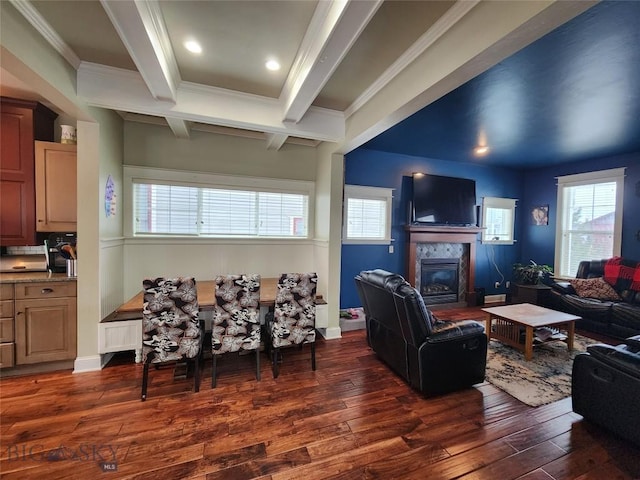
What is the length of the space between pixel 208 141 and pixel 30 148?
69.4 inches

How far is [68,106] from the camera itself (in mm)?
2389

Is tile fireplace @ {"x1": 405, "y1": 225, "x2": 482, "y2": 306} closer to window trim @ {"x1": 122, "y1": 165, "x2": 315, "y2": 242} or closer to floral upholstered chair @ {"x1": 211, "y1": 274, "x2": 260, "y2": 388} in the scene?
window trim @ {"x1": 122, "y1": 165, "x2": 315, "y2": 242}

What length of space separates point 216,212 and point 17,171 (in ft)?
6.41

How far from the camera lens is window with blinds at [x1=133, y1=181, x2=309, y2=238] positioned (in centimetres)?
353

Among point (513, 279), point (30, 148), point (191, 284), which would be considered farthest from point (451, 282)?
point (30, 148)

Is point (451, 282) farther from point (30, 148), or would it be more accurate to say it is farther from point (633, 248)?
point (30, 148)

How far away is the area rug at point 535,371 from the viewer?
2.45m

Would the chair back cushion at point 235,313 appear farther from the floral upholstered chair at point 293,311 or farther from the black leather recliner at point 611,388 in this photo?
the black leather recliner at point 611,388

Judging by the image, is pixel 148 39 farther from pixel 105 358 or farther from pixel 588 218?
pixel 588 218

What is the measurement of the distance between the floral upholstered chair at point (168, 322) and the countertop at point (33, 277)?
1068 mm

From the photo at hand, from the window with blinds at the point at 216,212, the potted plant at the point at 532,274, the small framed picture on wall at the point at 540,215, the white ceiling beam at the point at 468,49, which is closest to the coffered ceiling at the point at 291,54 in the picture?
the white ceiling beam at the point at 468,49

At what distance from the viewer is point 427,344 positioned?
91.1 inches

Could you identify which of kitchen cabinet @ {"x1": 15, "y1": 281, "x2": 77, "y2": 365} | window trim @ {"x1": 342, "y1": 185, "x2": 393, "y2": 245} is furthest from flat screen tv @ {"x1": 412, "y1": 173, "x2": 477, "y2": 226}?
kitchen cabinet @ {"x1": 15, "y1": 281, "x2": 77, "y2": 365}
